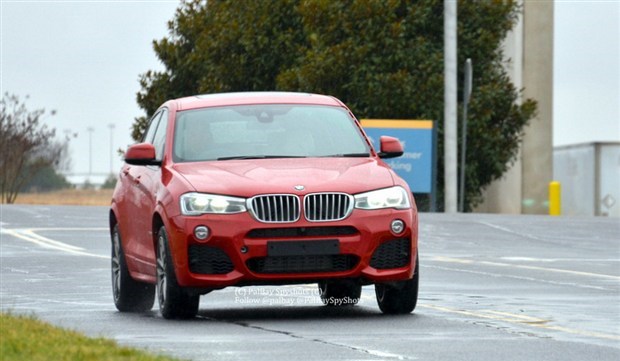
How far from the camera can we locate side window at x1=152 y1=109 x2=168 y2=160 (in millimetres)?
14015

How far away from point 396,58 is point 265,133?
3552 centimetres

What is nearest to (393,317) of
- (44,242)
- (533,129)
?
(44,242)

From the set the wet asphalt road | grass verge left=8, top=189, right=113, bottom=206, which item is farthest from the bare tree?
the wet asphalt road

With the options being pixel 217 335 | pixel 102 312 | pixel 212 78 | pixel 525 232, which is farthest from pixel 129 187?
pixel 212 78

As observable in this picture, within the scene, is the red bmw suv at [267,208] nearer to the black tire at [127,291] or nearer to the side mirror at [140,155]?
the side mirror at [140,155]

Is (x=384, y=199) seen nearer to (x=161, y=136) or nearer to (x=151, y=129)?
(x=161, y=136)

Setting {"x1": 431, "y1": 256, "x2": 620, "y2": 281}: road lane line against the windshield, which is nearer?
the windshield

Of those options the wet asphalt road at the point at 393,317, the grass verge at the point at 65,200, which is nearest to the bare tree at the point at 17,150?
the grass verge at the point at 65,200

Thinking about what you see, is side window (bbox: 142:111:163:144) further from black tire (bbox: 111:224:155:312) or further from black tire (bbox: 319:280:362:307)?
black tire (bbox: 319:280:362:307)

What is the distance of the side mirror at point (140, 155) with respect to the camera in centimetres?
1353

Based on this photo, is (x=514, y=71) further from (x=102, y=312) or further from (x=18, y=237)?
(x=102, y=312)

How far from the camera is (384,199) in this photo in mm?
12703

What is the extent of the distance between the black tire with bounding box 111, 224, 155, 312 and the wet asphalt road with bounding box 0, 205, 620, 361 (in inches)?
5.3

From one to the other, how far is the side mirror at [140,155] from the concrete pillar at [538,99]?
4538 centimetres
